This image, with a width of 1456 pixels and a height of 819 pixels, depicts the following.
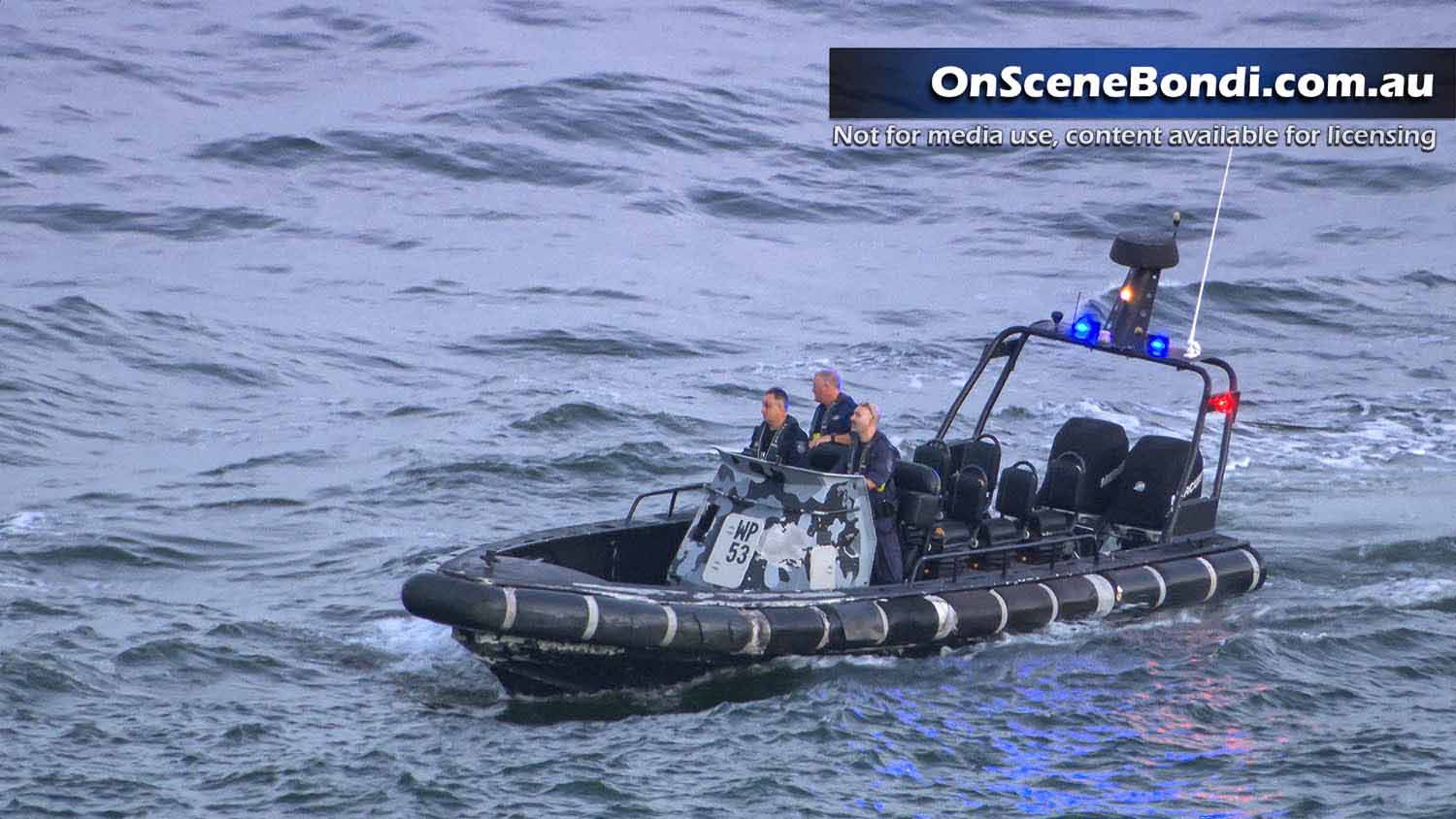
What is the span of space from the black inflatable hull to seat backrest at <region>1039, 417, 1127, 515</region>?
115 cm

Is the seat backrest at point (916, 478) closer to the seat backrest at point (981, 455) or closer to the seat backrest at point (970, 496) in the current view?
the seat backrest at point (970, 496)

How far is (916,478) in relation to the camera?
14.8 metres

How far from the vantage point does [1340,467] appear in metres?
21.0

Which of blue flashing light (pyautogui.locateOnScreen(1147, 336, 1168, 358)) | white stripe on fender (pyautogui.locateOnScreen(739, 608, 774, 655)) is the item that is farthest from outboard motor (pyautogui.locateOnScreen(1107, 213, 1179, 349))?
white stripe on fender (pyautogui.locateOnScreen(739, 608, 774, 655))

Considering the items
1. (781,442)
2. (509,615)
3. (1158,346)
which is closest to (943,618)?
(781,442)

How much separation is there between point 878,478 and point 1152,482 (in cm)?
284

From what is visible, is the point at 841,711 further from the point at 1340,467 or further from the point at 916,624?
the point at 1340,467

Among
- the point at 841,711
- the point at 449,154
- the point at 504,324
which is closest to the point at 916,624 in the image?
the point at 841,711

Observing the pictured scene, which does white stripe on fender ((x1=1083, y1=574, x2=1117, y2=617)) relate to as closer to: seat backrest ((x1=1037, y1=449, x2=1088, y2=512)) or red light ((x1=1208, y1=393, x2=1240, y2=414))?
seat backrest ((x1=1037, y1=449, x2=1088, y2=512))

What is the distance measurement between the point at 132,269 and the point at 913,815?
63.9 feet

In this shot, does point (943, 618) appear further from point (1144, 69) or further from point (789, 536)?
point (1144, 69)

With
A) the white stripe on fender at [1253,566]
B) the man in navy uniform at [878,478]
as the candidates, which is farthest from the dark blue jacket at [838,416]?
the white stripe on fender at [1253,566]

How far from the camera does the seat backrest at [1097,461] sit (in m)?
16.3

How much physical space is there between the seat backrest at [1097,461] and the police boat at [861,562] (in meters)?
0.02
